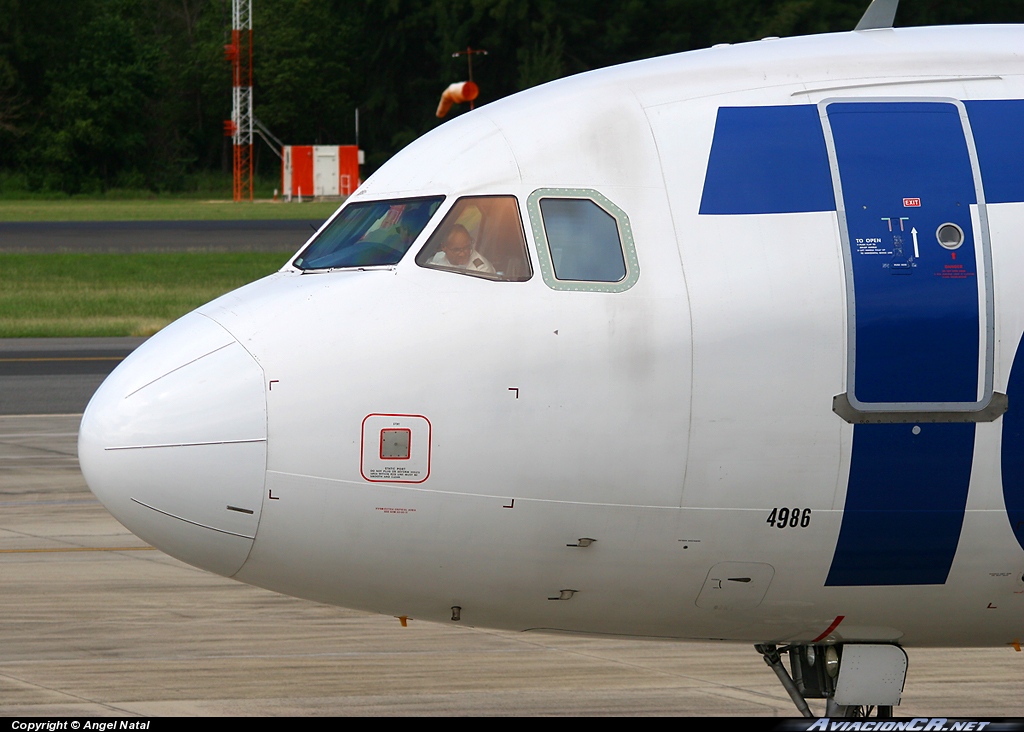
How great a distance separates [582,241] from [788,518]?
4.92 feet

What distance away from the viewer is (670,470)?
577cm

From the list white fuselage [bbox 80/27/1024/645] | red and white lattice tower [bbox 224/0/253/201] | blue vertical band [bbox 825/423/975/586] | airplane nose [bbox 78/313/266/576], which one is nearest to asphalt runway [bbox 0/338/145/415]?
airplane nose [bbox 78/313/266/576]

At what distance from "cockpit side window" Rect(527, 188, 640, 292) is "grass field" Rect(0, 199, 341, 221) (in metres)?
57.3

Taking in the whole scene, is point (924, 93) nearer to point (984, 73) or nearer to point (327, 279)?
point (984, 73)

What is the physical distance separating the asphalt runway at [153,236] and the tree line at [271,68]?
96.3 feet

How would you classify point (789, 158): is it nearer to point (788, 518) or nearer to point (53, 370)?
point (788, 518)

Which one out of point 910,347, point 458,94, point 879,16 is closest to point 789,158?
point 910,347

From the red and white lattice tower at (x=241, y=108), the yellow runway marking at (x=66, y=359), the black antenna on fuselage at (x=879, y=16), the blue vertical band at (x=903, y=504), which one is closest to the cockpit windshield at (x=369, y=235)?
the blue vertical band at (x=903, y=504)

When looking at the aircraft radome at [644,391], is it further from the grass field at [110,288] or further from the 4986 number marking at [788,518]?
the grass field at [110,288]

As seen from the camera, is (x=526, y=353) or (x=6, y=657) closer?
(x=526, y=353)

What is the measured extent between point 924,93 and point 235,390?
3.36 meters

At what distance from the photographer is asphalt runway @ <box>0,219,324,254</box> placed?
150 feet

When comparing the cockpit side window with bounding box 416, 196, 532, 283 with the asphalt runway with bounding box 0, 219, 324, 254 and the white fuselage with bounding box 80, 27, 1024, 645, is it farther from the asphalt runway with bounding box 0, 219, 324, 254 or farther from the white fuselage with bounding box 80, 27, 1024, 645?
the asphalt runway with bounding box 0, 219, 324, 254

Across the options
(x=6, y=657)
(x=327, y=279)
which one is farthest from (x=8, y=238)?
(x=327, y=279)
